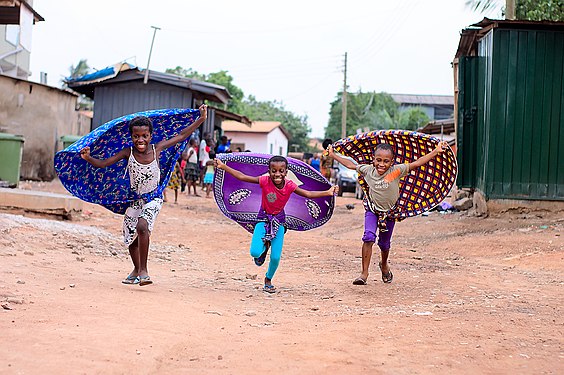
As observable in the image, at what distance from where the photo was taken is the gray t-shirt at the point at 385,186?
785 cm

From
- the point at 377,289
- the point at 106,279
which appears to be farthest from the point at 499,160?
the point at 106,279

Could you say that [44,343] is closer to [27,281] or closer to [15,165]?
[27,281]

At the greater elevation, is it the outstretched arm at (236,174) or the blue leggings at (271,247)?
the outstretched arm at (236,174)

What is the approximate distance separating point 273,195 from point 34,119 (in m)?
13.5

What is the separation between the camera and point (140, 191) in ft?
23.4

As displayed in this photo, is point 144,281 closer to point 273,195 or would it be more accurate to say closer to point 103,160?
point 103,160

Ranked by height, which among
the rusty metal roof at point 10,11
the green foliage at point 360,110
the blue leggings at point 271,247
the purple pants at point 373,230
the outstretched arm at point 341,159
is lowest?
the blue leggings at point 271,247

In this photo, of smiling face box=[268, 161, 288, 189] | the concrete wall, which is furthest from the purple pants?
the concrete wall

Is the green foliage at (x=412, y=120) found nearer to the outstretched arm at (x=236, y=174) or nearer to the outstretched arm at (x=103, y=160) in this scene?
the outstretched arm at (x=236, y=174)

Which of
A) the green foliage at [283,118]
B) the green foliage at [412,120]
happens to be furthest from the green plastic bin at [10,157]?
the green foliage at [283,118]

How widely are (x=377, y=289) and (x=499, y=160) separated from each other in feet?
20.1

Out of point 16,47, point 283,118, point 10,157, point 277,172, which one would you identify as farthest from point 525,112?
point 283,118

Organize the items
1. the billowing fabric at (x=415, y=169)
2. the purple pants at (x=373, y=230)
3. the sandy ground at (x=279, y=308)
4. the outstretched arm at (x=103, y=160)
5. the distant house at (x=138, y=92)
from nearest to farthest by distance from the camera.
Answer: the sandy ground at (x=279, y=308)
the outstretched arm at (x=103, y=160)
the purple pants at (x=373, y=230)
the billowing fabric at (x=415, y=169)
the distant house at (x=138, y=92)

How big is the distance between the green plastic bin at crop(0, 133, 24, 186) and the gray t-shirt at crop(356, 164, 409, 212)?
8.60 meters
